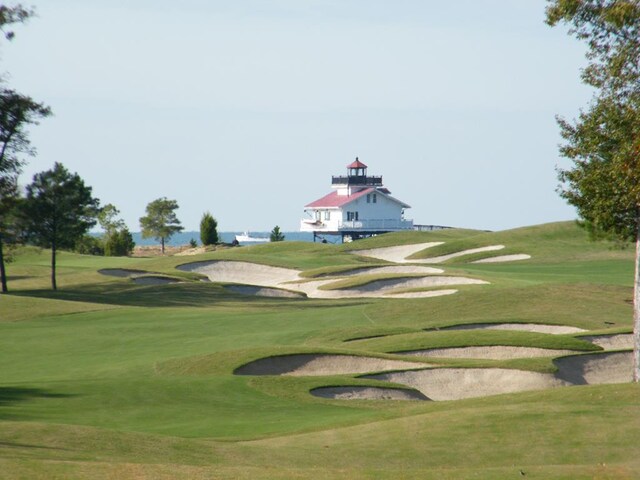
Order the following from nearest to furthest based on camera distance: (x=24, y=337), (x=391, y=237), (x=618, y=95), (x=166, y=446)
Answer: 1. (x=166, y=446)
2. (x=618, y=95)
3. (x=24, y=337)
4. (x=391, y=237)

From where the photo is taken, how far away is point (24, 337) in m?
40.3

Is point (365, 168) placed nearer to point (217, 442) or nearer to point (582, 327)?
point (582, 327)

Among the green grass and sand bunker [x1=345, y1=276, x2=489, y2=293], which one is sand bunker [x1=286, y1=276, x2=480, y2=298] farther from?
the green grass

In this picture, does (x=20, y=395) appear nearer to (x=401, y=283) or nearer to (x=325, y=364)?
(x=325, y=364)

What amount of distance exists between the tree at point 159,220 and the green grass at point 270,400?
7731cm

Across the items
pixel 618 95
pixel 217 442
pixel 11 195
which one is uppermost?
pixel 618 95

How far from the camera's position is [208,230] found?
119m

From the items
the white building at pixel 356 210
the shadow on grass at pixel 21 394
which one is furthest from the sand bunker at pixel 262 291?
the white building at pixel 356 210

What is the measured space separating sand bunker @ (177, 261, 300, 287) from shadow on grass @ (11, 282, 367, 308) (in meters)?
12.4

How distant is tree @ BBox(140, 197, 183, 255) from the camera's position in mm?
135125

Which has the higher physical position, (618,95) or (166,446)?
(618,95)

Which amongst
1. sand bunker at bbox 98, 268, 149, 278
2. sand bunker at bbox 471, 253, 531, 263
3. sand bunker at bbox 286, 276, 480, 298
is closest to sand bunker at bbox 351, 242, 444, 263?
sand bunker at bbox 471, 253, 531, 263

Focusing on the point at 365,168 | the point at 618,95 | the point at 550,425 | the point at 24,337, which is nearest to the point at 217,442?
the point at 550,425

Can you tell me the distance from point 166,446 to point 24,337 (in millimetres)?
24350
